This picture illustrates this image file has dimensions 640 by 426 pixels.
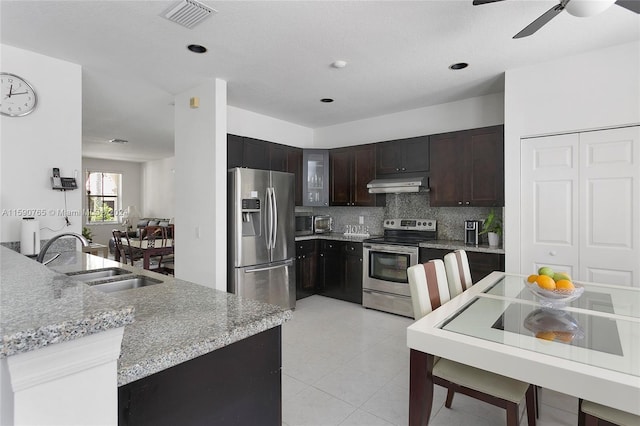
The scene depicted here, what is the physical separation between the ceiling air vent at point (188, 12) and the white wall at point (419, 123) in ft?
9.96

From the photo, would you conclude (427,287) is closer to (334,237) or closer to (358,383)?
(358,383)

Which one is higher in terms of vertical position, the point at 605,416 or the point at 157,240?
the point at 157,240

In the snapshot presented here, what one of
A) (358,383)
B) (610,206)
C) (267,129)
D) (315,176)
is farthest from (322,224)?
(610,206)

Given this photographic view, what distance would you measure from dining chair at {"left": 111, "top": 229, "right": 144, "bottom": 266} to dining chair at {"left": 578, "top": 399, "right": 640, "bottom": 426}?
19.0 feet

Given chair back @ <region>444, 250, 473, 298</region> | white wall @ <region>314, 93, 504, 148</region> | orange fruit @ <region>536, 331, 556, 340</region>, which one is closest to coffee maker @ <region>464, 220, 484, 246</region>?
white wall @ <region>314, 93, 504, 148</region>

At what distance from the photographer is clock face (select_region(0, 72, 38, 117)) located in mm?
2674

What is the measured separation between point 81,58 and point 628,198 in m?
4.75

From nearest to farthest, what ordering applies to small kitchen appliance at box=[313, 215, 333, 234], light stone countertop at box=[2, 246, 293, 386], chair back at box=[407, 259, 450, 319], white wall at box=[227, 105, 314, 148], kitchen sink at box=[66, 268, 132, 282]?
light stone countertop at box=[2, 246, 293, 386] → chair back at box=[407, 259, 450, 319] → kitchen sink at box=[66, 268, 132, 282] → white wall at box=[227, 105, 314, 148] → small kitchen appliance at box=[313, 215, 333, 234]

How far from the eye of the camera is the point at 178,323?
116cm

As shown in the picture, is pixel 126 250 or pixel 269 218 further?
pixel 126 250

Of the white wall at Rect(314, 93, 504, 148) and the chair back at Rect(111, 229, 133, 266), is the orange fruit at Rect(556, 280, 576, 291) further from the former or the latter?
the chair back at Rect(111, 229, 133, 266)

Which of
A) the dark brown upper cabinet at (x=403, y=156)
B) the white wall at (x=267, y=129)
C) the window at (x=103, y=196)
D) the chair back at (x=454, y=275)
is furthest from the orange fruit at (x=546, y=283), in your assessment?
the window at (x=103, y=196)

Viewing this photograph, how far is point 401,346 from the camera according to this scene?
3176mm

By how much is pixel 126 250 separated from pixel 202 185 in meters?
3.24
